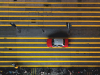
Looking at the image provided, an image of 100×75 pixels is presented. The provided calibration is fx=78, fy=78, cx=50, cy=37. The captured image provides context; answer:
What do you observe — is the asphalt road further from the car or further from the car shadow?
the car

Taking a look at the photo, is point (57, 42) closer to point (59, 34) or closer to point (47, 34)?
point (59, 34)

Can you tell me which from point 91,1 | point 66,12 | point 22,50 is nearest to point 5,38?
point 22,50

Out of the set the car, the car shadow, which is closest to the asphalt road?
the car shadow

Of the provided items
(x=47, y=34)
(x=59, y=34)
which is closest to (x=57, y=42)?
(x=59, y=34)

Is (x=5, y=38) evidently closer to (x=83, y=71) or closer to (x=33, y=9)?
(x=33, y=9)

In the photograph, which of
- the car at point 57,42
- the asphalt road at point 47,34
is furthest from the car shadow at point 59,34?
the car at point 57,42

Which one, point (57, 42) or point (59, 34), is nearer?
point (57, 42)

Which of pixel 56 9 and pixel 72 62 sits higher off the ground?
pixel 56 9

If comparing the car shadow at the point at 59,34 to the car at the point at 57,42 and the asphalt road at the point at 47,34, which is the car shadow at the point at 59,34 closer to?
the asphalt road at the point at 47,34
